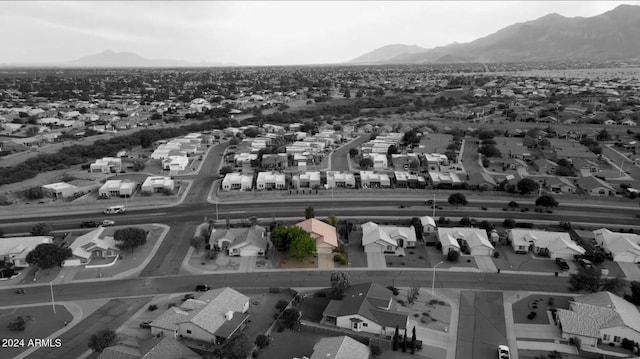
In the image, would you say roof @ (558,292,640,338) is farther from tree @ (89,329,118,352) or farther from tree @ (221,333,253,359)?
tree @ (89,329,118,352)

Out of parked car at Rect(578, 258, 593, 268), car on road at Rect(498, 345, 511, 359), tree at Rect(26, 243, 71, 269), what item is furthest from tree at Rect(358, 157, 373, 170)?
car on road at Rect(498, 345, 511, 359)

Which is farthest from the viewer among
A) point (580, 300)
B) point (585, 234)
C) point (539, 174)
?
point (539, 174)

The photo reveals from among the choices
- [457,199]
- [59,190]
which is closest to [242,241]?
[457,199]

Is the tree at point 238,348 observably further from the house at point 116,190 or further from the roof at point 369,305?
the house at point 116,190

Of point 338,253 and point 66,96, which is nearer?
point 338,253

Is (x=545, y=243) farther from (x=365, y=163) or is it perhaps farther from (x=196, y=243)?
(x=196, y=243)

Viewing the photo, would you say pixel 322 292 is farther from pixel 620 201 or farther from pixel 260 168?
pixel 620 201

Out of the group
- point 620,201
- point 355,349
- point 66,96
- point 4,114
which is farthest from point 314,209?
point 66,96
